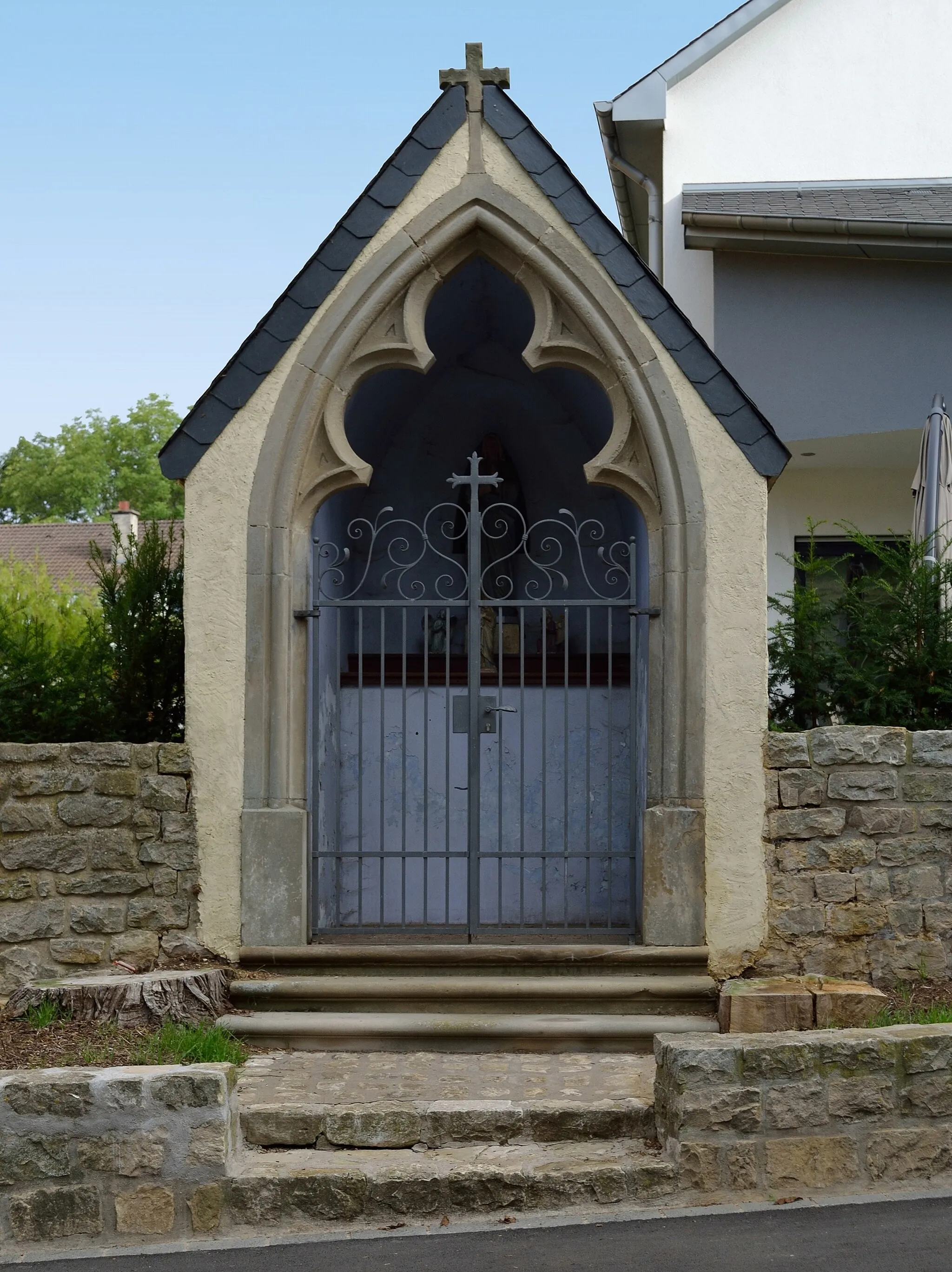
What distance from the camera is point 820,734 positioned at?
243 inches

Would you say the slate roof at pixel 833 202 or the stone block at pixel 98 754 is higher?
the slate roof at pixel 833 202

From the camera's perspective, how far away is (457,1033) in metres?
5.93

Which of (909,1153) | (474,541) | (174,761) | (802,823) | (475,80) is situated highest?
(475,80)

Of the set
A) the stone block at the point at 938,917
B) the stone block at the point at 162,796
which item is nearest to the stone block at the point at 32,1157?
the stone block at the point at 162,796

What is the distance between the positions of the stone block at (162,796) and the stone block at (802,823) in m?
2.62

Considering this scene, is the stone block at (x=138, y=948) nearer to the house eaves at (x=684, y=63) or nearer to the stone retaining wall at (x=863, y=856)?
the stone retaining wall at (x=863, y=856)

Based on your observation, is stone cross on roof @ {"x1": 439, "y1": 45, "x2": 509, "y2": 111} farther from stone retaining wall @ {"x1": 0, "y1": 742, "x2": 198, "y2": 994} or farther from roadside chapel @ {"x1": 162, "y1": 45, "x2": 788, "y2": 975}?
stone retaining wall @ {"x1": 0, "y1": 742, "x2": 198, "y2": 994}

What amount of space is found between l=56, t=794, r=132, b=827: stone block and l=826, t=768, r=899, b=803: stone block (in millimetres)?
3195

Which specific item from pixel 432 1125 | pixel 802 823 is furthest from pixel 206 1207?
pixel 802 823

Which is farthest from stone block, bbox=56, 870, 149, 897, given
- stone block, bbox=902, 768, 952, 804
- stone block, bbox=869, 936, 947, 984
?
stone block, bbox=902, 768, 952, 804

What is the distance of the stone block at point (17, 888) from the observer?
243 inches

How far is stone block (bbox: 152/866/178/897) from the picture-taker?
6.22 meters

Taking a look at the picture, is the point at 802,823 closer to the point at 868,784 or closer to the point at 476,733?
the point at 868,784

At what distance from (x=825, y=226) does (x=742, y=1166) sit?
7.00 metres
